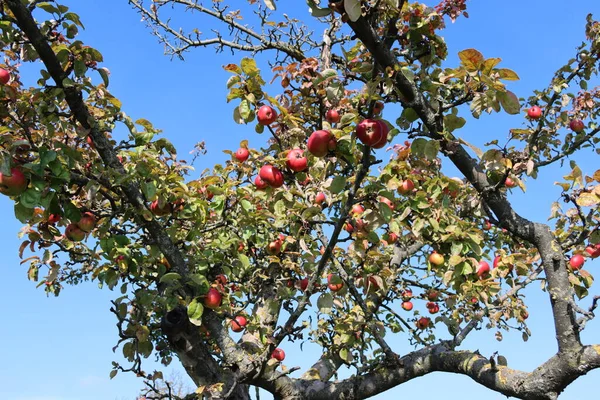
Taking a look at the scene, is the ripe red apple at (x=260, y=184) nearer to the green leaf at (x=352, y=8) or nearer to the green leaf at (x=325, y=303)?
the green leaf at (x=325, y=303)

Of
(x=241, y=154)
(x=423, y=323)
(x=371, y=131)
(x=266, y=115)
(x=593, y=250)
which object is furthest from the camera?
(x=423, y=323)

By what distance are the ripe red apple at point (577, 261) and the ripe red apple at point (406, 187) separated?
1761mm

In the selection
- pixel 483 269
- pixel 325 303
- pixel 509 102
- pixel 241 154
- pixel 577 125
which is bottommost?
pixel 325 303

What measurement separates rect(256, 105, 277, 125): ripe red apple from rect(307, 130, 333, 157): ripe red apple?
0.58 metres

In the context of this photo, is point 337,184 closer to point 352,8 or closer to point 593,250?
point 352,8

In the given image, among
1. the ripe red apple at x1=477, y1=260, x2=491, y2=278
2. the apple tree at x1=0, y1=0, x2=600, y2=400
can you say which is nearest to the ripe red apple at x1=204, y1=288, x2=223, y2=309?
the apple tree at x1=0, y1=0, x2=600, y2=400

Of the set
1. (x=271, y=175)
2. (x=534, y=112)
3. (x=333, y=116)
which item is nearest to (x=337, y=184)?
(x=271, y=175)

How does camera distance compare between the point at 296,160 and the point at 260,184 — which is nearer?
the point at 296,160

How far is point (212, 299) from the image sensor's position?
3930mm

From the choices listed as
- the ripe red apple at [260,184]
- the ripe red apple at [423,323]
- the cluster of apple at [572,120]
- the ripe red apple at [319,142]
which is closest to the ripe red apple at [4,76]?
the ripe red apple at [260,184]

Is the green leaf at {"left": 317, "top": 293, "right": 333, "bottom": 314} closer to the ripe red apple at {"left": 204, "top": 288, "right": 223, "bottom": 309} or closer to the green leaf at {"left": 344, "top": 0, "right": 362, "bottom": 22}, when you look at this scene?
the ripe red apple at {"left": 204, "top": 288, "right": 223, "bottom": 309}

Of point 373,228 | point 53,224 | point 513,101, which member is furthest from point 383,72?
point 53,224

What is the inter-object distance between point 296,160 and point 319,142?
386mm

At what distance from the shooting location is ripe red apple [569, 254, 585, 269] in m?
4.44
